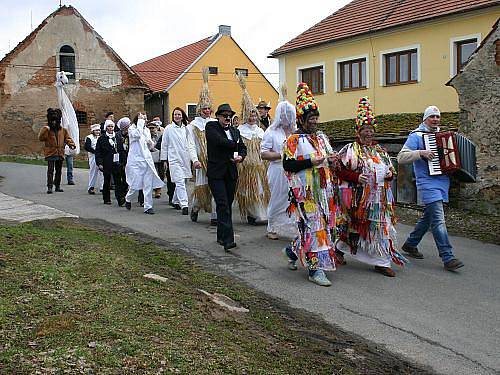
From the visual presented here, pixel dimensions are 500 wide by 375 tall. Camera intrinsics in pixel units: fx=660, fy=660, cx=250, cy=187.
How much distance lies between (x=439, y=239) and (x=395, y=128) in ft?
27.0

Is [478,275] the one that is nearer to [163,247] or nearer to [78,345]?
[163,247]

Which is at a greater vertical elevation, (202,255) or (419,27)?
(419,27)

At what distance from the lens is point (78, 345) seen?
4395 mm

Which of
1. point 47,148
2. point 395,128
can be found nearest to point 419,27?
point 395,128

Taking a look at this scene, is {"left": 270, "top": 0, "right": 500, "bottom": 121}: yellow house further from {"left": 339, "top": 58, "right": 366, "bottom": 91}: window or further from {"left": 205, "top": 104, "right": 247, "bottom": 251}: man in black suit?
{"left": 205, "top": 104, "right": 247, "bottom": 251}: man in black suit

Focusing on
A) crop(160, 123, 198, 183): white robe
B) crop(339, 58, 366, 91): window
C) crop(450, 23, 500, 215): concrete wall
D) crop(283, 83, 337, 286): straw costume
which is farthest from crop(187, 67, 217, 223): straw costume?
crop(339, 58, 366, 91): window

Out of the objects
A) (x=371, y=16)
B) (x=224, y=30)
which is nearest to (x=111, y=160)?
(x=371, y=16)

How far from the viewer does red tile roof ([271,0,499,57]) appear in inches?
874

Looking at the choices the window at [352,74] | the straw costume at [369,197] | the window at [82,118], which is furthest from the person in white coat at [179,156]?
the window at [82,118]

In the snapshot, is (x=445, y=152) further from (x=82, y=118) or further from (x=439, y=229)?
(x=82, y=118)

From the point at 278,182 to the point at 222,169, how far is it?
36.6 inches

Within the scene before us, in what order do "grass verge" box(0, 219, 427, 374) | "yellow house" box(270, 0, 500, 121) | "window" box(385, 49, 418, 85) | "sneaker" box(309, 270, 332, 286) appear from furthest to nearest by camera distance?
1. "window" box(385, 49, 418, 85)
2. "yellow house" box(270, 0, 500, 121)
3. "sneaker" box(309, 270, 332, 286)
4. "grass verge" box(0, 219, 427, 374)

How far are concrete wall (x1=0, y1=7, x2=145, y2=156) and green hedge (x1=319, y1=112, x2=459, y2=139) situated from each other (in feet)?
62.5

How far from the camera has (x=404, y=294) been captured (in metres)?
6.76
